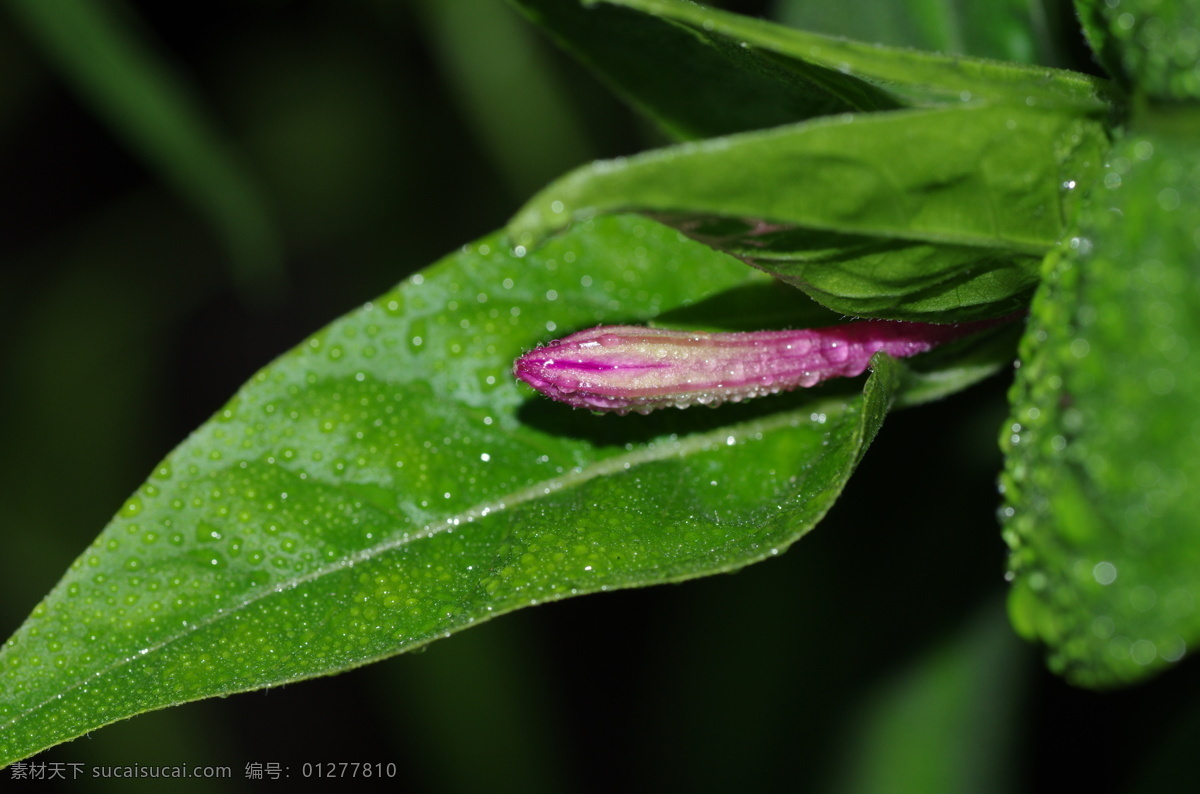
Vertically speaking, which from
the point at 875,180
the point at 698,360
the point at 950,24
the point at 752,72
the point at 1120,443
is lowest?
the point at 1120,443

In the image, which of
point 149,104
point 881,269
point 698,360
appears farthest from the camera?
point 149,104

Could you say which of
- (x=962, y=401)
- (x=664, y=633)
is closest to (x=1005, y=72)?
(x=962, y=401)

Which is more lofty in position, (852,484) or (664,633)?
(852,484)

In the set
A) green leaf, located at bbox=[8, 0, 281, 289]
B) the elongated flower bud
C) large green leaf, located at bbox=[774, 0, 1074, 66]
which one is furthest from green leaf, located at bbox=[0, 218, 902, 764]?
green leaf, located at bbox=[8, 0, 281, 289]

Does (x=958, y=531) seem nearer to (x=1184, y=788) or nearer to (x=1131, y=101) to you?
(x=1184, y=788)

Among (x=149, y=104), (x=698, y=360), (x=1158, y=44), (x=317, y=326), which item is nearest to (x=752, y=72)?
(x=698, y=360)

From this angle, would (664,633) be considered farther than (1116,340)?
Yes

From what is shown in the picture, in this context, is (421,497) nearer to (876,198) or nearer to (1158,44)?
(876,198)
